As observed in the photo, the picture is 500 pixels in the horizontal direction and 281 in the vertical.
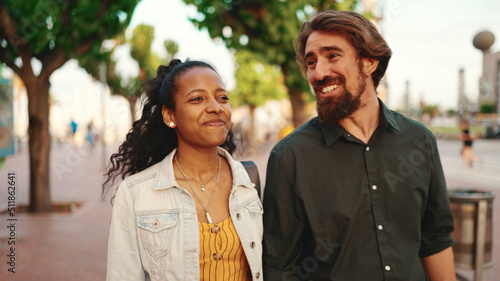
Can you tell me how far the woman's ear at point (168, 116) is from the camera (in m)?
2.21

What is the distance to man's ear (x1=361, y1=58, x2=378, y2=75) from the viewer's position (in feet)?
7.30

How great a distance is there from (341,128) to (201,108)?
0.69 metres

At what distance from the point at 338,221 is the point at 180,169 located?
82 cm

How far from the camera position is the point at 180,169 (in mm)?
2215

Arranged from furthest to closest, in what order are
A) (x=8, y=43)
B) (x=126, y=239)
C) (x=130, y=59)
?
(x=130, y=59)
(x=8, y=43)
(x=126, y=239)

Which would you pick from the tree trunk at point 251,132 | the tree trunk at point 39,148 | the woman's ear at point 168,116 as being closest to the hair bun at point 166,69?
the woman's ear at point 168,116

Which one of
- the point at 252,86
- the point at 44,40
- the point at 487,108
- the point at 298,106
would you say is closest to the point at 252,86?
the point at 252,86

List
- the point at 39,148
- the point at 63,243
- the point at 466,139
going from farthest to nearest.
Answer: the point at 466,139
the point at 39,148
the point at 63,243

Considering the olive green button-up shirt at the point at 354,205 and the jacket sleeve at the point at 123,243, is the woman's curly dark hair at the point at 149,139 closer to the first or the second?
the jacket sleeve at the point at 123,243

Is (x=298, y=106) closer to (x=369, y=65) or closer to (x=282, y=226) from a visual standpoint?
(x=369, y=65)

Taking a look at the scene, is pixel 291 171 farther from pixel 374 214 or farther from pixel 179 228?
pixel 179 228

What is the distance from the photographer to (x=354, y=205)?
2.03 metres

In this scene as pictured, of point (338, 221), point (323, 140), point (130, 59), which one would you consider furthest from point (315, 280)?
point (130, 59)

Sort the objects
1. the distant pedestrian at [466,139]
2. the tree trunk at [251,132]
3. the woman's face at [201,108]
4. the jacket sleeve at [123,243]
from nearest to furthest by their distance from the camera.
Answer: the jacket sleeve at [123,243], the woman's face at [201,108], the distant pedestrian at [466,139], the tree trunk at [251,132]
